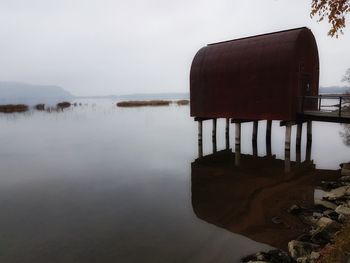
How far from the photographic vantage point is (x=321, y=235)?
7.56 m

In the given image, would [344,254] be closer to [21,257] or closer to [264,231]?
[264,231]

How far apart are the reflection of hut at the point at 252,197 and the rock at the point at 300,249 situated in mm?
858

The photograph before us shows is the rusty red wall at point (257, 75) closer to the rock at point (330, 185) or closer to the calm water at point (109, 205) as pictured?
the rock at point (330, 185)

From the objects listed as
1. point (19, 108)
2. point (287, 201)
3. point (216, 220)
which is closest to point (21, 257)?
point (216, 220)

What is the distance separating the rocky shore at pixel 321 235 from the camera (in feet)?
18.1

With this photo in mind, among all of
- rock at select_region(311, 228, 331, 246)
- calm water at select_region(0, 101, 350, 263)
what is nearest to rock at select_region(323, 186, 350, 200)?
rock at select_region(311, 228, 331, 246)

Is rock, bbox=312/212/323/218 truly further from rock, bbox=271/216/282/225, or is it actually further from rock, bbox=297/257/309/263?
rock, bbox=297/257/309/263

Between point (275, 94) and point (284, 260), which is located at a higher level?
point (275, 94)

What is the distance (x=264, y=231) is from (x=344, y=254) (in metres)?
4.00

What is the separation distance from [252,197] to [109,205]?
19.7 feet

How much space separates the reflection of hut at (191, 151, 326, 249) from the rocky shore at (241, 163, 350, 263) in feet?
1.82

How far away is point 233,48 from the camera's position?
56.5 ft

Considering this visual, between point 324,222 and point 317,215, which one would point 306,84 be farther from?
point 324,222

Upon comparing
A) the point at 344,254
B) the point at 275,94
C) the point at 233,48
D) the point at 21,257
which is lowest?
the point at 21,257
